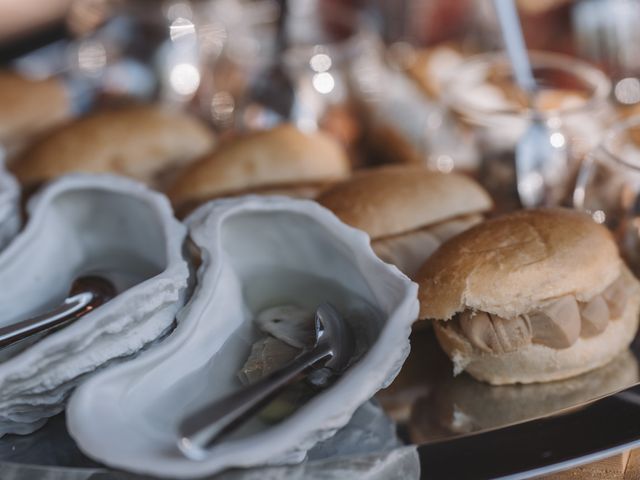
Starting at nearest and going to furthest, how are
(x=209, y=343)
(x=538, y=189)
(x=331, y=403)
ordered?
(x=331, y=403) → (x=209, y=343) → (x=538, y=189)

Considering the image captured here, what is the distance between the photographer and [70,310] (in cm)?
57

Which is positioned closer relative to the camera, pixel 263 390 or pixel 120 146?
pixel 263 390

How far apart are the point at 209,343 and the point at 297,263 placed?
11 centimetres

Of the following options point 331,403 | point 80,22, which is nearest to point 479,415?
point 331,403

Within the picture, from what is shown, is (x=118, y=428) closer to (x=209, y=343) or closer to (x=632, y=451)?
(x=209, y=343)

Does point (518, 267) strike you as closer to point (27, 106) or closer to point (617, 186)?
point (617, 186)

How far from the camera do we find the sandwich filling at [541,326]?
55 cm

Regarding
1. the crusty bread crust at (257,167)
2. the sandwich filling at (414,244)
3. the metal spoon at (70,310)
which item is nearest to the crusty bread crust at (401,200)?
the sandwich filling at (414,244)

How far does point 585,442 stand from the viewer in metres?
0.51

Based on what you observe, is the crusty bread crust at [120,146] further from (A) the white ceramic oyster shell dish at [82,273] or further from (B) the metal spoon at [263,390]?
(B) the metal spoon at [263,390]

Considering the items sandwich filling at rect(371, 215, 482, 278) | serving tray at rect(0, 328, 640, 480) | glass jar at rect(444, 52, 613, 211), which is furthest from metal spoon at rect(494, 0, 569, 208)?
serving tray at rect(0, 328, 640, 480)

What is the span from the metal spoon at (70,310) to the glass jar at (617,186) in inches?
16.3

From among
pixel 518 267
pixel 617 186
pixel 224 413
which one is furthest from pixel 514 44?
pixel 224 413

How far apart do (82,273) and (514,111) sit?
47 centimetres
